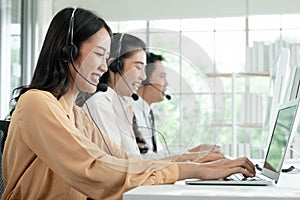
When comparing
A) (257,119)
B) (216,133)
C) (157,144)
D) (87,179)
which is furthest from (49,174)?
(257,119)

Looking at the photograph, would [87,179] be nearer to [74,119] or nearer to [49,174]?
[49,174]

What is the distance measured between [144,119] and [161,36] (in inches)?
→ 7.6

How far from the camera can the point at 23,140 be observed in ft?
4.44

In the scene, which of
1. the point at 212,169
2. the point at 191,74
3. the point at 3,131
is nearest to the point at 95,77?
the point at 191,74

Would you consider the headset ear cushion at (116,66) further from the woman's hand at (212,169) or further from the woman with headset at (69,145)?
the woman's hand at (212,169)

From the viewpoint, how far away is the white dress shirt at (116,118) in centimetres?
126

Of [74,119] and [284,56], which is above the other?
[284,56]

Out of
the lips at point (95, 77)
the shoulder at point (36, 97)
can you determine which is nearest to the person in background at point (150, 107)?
the lips at point (95, 77)

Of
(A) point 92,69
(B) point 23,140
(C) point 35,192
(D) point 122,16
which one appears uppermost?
(D) point 122,16

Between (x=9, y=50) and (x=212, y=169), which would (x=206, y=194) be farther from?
(x=9, y=50)

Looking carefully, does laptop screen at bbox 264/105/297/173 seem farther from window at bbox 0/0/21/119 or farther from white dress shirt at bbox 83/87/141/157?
window at bbox 0/0/21/119

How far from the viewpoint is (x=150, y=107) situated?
126cm

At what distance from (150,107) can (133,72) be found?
90mm

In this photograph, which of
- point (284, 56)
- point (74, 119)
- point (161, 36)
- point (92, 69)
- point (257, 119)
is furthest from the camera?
point (257, 119)
